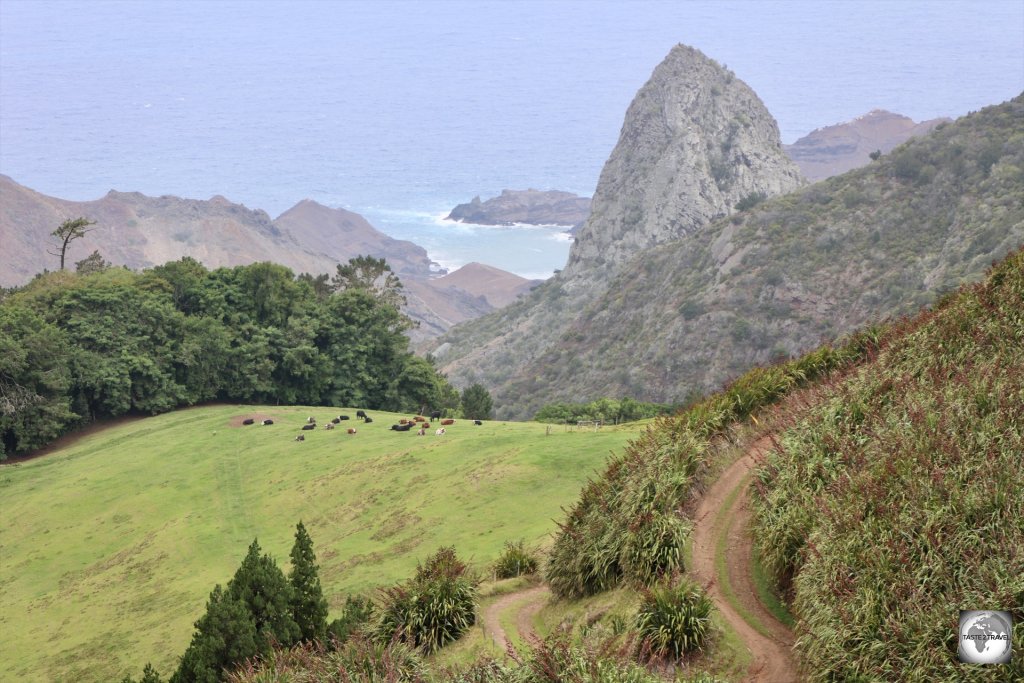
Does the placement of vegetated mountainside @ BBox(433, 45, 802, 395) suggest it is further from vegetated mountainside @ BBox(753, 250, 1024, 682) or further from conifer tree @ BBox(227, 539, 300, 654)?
vegetated mountainside @ BBox(753, 250, 1024, 682)

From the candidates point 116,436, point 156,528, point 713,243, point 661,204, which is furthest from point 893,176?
point 156,528

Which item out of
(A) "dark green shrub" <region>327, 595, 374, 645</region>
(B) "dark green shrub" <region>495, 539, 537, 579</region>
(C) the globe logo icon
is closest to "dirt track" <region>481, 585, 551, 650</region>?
(B) "dark green shrub" <region>495, 539, 537, 579</region>

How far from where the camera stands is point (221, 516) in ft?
159

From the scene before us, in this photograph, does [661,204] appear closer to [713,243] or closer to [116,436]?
[713,243]

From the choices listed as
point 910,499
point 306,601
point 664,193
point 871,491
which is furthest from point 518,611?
point 664,193

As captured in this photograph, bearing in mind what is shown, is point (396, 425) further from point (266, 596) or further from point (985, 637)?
point (985, 637)

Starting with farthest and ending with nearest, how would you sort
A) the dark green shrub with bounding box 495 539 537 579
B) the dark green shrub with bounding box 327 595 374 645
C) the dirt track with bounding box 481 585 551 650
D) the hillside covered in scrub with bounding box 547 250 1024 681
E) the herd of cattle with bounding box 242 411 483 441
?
the herd of cattle with bounding box 242 411 483 441 < the dark green shrub with bounding box 327 595 374 645 < the dark green shrub with bounding box 495 539 537 579 < the dirt track with bounding box 481 585 551 650 < the hillside covered in scrub with bounding box 547 250 1024 681

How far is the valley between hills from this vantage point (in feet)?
56.3

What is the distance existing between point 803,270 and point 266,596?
313 feet

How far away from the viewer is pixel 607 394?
114 m

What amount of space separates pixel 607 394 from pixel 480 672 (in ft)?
323

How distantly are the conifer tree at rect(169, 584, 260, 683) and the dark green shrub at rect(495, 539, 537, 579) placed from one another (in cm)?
745

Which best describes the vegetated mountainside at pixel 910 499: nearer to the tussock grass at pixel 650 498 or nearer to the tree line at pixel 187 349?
the tussock grass at pixel 650 498

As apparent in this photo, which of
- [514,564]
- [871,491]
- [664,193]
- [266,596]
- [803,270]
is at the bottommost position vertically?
[266,596]
